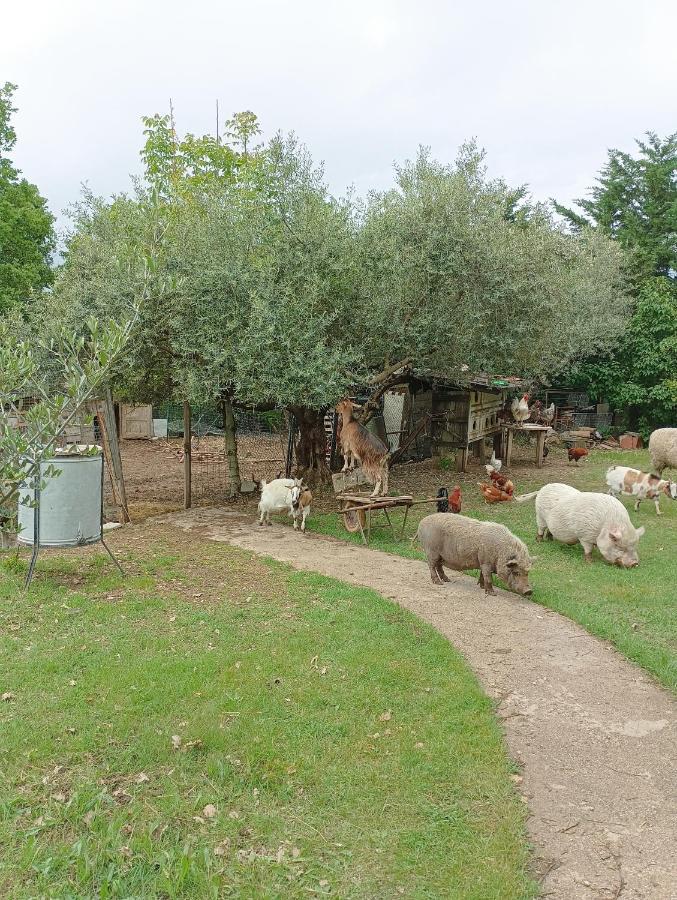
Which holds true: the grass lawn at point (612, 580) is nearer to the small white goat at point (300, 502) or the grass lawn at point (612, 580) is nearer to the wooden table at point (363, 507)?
the wooden table at point (363, 507)

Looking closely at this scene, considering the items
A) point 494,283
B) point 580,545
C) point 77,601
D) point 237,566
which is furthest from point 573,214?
point 77,601

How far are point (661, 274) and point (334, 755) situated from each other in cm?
3218

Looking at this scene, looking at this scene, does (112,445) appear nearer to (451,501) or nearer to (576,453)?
(451,501)

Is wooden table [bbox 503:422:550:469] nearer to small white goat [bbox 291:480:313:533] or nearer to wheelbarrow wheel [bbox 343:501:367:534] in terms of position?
wheelbarrow wheel [bbox 343:501:367:534]

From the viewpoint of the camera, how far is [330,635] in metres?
7.79

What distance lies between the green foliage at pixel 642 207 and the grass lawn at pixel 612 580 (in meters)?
19.3

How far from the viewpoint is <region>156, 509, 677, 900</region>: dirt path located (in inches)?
170

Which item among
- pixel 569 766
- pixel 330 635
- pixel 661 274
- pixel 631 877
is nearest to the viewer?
pixel 631 877

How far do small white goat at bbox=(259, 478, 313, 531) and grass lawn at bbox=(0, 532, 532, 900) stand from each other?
14.8 feet

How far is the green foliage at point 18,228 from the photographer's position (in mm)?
26500

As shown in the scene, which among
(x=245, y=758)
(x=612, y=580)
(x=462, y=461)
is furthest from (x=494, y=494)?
(x=245, y=758)

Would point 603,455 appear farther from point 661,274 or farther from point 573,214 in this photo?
point 573,214

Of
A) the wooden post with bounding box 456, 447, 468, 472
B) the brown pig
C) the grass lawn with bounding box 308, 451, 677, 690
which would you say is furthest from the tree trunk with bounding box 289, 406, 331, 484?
the brown pig

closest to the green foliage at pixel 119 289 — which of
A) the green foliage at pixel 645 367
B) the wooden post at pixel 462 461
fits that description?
the wooden post at pixel 462 461
